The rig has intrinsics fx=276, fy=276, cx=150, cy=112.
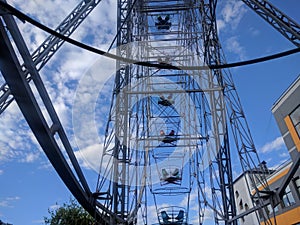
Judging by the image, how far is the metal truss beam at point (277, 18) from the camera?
19.1 ft

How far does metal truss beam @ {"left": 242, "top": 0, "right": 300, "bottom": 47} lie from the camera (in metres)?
5.82

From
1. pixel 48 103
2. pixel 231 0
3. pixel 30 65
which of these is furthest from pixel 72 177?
pixel 231 0

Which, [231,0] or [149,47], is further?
[149,47]

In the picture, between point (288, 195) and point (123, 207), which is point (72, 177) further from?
point (288, 195)

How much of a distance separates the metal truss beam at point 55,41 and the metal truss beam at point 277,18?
4011mm

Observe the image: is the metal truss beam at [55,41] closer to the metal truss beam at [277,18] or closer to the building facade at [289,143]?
the metal truss beam at [277,18]

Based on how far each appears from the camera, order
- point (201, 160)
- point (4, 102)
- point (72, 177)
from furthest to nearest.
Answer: point (201, 160) → point (4, 102) → point (72, 177)

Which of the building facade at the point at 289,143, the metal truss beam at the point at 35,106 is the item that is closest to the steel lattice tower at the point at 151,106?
the metal truss beam at the point at 35,106

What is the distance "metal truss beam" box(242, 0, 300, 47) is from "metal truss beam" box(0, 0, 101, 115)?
401cm

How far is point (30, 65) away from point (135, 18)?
711 centimetres

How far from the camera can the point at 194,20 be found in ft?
32.2

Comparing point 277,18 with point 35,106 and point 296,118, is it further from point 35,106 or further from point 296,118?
point 296,118

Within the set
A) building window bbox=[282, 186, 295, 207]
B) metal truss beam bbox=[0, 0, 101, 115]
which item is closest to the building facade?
building window bbox=[282, 186, 295, 207]

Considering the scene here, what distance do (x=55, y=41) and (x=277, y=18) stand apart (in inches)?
200
